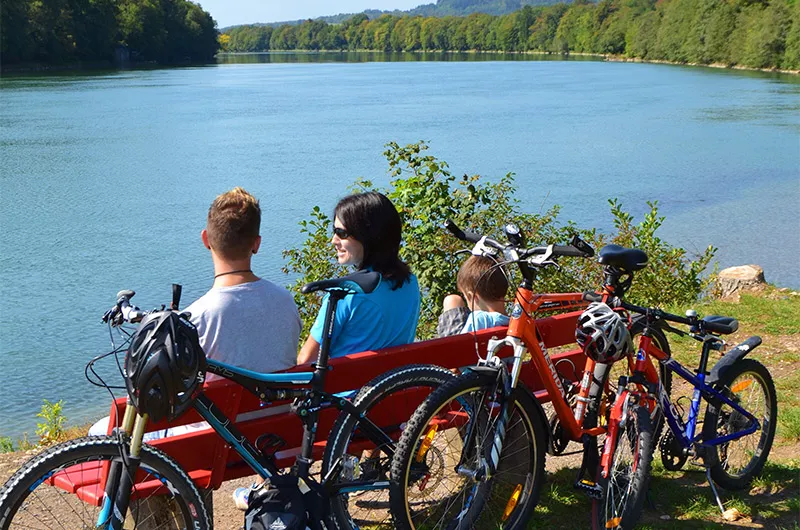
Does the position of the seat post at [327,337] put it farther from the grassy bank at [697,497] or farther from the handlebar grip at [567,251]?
the grassy bank at [697,497]

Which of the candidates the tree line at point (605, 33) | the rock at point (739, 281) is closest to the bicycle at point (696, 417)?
the rock at point (739, 281)

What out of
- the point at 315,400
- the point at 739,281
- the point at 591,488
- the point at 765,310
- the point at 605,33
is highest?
the point at 315,400

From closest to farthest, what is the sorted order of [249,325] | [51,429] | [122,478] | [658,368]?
[122,478] → [249,325] → [658,368] → [51,429]

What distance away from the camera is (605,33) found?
11969cm

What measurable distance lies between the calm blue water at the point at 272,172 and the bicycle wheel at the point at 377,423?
5900mm

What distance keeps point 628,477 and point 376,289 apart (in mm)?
1215

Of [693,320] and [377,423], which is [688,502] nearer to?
[693,320]

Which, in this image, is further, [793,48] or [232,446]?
[793,48]

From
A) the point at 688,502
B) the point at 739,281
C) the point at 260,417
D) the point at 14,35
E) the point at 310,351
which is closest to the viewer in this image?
the point at 260,417

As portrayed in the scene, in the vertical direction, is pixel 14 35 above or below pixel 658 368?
below

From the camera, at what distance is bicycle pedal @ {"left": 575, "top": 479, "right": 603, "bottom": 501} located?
3549mm

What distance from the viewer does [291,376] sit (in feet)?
10.3

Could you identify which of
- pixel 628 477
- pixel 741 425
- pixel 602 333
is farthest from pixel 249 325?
pixel 741 425

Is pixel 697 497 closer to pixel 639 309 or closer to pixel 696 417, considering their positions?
pixel 696 417
